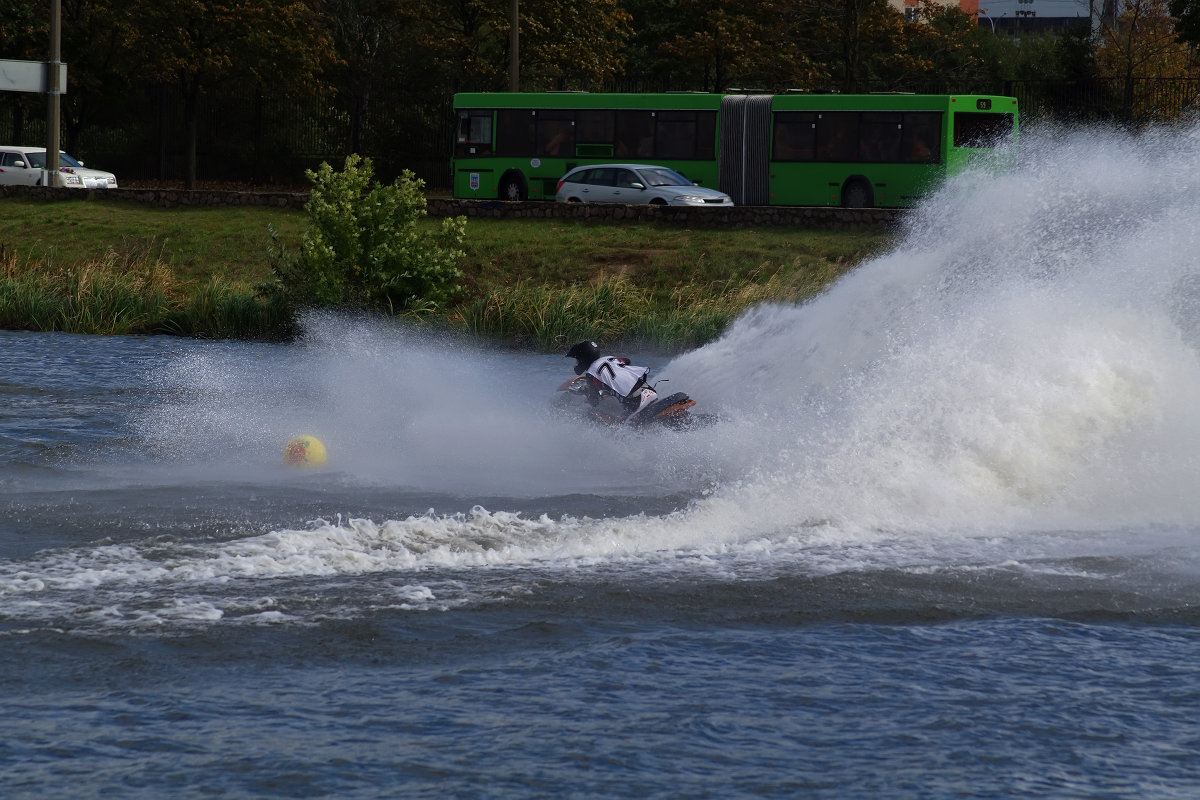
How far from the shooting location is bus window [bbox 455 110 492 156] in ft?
130

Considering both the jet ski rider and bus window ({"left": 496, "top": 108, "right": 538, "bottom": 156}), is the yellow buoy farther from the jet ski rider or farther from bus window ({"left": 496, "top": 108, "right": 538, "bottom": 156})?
bus window ({"left": 496, "top": 108, "right": 538, "bottom": 156})

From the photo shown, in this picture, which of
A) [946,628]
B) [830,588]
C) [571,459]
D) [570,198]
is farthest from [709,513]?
[570,198]

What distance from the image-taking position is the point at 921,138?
3597 cm

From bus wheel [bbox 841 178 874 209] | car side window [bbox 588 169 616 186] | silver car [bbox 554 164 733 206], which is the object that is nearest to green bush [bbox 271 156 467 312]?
silver car [bbox 554 164 733 206]

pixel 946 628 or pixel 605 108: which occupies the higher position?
pixel 605 108

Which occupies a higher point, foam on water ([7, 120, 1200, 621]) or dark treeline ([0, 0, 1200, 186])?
dark treeline ([0, 0, 1200, 186])

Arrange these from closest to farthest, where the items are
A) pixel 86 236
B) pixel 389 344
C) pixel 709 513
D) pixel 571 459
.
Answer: pixel 709 513, pixel 571 459, pixel 389 344, pixel 86 236

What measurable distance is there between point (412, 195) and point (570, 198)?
9.15 m

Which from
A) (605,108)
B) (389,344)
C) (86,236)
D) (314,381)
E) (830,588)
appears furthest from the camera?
(605,108)

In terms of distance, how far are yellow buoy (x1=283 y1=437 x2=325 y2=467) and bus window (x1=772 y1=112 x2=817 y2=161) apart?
2515cm

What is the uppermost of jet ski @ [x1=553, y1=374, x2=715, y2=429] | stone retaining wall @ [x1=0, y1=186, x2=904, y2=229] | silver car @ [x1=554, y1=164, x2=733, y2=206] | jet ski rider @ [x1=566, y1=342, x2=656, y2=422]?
silver car @ [x1=554, y1=164, x2=733, y2=206]

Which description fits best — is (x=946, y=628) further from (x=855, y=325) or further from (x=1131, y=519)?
(x=855, y=325)

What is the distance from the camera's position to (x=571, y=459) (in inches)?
578

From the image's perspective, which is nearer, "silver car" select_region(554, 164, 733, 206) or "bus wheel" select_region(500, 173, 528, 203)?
"silver car" select_region(554, 164, 733, 206)
